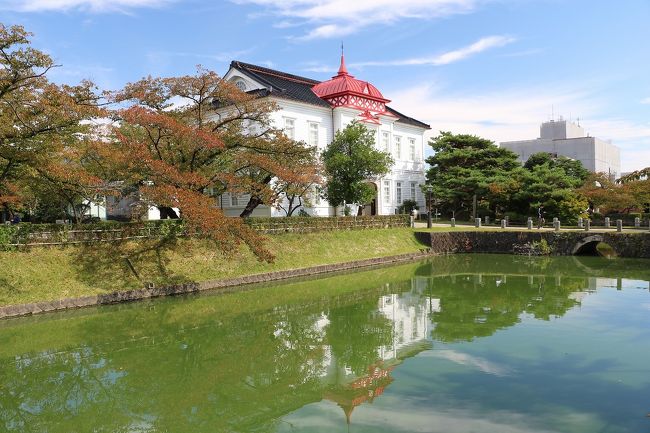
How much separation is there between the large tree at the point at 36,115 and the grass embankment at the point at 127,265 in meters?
2.34

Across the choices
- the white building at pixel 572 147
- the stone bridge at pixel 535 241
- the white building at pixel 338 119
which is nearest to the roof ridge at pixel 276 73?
the white building at pixel 338 119

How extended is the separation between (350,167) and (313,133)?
5.28 m

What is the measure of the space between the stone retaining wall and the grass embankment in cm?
23

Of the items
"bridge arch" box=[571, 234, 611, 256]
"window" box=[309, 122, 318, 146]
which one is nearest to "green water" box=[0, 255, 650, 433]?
"bridge arch" box=[571, 234, 611, 256]

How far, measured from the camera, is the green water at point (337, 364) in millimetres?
6680

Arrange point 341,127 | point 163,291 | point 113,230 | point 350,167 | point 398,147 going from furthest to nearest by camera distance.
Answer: point 398,147, point 341,127, point 350,167, point 113,230, point 163,291

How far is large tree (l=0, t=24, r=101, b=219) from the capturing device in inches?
470

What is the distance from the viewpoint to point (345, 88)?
31047 mm

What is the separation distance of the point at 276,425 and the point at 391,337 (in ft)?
15.8

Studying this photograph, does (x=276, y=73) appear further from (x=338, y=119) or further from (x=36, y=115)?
(x=36, y=115)

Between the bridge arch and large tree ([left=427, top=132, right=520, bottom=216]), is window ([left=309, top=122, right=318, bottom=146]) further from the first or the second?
the bridge arch

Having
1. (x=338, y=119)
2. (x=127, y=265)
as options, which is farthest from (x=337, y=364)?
(x=338, y=119)

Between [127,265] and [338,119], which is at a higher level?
[338,119]

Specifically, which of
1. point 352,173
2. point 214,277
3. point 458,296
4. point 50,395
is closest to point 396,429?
point 50,395
